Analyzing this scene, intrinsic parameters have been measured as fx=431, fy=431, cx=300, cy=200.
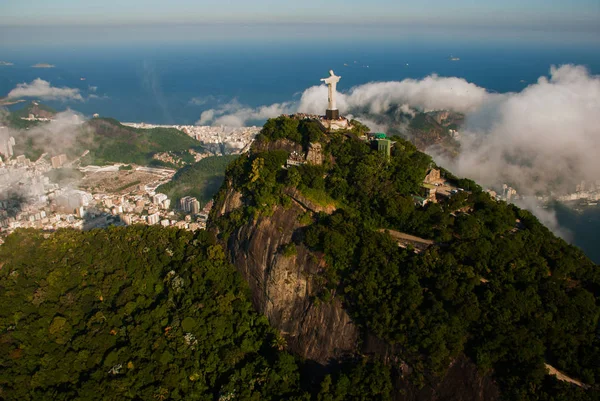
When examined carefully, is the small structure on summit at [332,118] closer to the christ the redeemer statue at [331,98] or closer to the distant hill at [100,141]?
the christ the redeemer statue at [331,98]

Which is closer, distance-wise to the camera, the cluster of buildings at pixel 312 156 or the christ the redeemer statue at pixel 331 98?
the cluster of buildings at pixel 312 156

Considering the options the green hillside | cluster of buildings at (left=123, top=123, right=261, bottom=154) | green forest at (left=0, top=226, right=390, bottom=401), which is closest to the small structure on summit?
green forest at (left=0, top=226, right=390, bottom=401)

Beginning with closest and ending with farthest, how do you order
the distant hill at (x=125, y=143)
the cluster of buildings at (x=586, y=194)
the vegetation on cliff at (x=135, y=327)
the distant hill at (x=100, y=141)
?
the vegetation on cliff at (x=135, y=327), the cluster of buildings at (x=586, y=194), the distant hill at (x=100, y=141), the distant hill at (x=125, y=143)

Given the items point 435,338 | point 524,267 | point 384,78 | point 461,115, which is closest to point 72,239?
point 435,338

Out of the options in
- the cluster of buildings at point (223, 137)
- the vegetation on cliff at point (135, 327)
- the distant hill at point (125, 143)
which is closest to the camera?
the vegetation on cliff at point (135, 327)

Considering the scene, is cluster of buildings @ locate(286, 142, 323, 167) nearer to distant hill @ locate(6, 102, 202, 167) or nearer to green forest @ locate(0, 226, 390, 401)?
green forest @ locate(0, 226, 390, 401)

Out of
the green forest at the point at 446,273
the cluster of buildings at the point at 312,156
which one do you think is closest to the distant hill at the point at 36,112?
the green forest at the point at 446,273

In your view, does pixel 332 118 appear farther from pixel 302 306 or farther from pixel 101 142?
pixel 101 142
